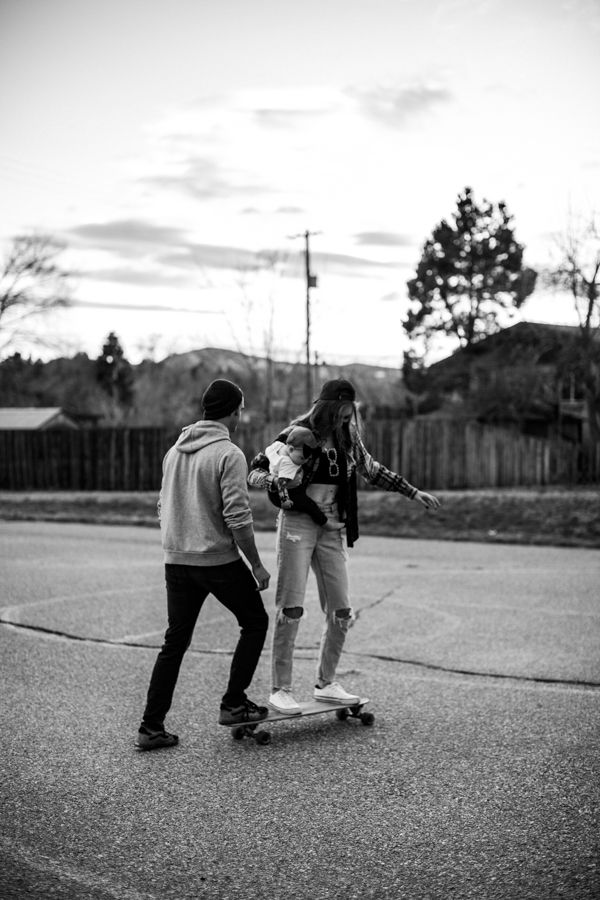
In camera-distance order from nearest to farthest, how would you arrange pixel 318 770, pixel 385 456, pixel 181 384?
pixel 318 770
pixel 385 456
pixel 181 384

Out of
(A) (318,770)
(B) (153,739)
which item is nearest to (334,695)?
(A) (318,770)

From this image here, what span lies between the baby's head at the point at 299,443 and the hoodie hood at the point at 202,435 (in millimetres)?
355

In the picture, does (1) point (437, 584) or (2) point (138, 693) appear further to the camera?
(1) point (437, 584)

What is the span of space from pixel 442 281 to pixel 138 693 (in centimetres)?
5543

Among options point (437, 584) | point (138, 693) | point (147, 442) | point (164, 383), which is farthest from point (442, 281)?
point (138, 693)

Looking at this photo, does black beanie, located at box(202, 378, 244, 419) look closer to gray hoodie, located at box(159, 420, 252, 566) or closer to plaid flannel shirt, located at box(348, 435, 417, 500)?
gray hoodie, located at box(159, 420, 252, 566)

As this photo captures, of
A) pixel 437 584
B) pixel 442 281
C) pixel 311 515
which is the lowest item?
pixel 437 584

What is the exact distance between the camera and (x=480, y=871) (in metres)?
3.60

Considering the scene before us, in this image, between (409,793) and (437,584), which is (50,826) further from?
(437,584)

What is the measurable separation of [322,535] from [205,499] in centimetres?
78

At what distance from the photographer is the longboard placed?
205 inches

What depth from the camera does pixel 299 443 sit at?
5363 millimetres

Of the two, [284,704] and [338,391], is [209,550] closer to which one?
[284,704]

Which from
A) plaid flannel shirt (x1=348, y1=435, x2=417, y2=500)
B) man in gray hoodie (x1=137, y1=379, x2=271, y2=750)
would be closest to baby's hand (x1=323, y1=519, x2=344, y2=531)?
plaid flannel shirt (x1=348, y1=435, x2=417, y2=500)
